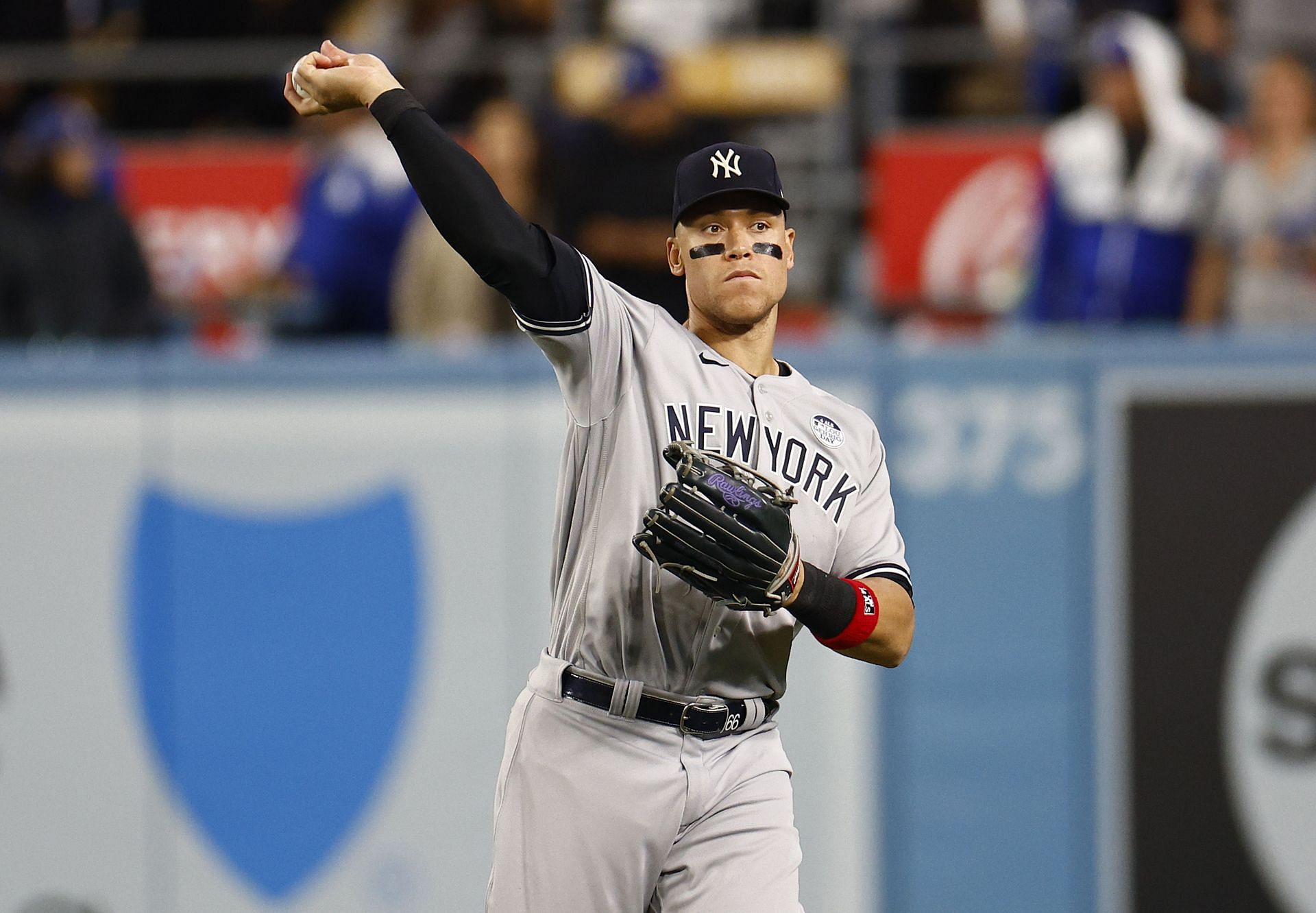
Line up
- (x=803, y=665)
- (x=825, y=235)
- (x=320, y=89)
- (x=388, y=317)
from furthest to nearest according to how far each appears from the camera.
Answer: (x=825, y=235)
(x=388, y=317)
(x=803, y=665)
(x=320, y=89)

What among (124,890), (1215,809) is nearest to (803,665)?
(1215,809)

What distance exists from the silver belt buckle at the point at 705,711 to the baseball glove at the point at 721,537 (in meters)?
0.35

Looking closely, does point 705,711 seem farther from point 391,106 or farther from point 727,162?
point 391,106

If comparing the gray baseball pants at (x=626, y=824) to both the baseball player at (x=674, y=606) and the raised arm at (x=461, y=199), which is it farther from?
the raised arm at (x=461, y=199)

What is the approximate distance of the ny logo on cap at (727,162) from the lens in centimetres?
348

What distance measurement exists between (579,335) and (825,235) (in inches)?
224

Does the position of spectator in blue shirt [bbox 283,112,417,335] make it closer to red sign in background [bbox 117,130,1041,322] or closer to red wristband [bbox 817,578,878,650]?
red sign in background [bbox 117,130,1041,322]

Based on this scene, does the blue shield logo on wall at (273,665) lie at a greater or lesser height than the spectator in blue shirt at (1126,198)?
lesser

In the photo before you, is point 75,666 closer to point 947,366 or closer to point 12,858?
point 12,858

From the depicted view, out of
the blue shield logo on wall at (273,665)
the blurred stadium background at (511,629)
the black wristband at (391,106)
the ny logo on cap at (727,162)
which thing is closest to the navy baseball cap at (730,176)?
the ny logo on cap at (727,162)

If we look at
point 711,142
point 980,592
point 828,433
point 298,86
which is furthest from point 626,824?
point 711,142

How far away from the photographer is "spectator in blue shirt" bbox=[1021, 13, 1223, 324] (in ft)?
22.3

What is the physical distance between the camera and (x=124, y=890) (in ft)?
19.5

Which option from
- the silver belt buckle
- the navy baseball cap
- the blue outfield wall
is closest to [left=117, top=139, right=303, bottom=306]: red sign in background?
the blue outfield wall
